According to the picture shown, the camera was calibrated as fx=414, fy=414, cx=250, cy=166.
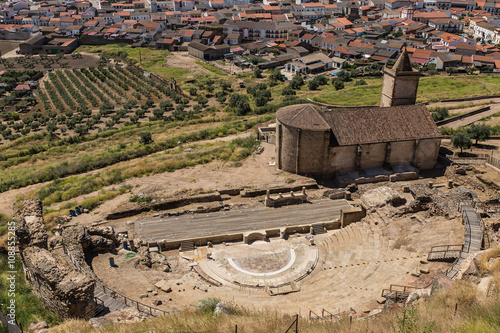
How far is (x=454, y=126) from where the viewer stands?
186ft

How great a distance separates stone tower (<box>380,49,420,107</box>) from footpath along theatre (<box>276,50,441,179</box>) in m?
4.36

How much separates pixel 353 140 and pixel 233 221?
15.4 metres

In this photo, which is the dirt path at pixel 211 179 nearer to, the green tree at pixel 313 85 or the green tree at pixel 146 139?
the green tree at pixel 146 139

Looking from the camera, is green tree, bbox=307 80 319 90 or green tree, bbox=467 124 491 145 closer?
green tree, bbox=467 124 491 145

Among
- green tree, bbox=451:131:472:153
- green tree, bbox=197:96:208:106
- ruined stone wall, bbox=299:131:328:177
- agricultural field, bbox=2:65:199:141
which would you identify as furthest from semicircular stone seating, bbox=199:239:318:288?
green tree, bbox=197:96:208:106

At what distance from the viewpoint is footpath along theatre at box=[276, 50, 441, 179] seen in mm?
41156

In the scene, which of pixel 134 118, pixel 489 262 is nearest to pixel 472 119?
pixel 489 262

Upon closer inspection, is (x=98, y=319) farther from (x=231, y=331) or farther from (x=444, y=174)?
(x=444, y=174)

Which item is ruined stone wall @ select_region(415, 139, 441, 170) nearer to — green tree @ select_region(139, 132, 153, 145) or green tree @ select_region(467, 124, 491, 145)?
green tree @ select_region(467, 124, 491, 145)

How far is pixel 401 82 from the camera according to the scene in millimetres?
47656

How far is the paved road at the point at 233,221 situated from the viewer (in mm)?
32969

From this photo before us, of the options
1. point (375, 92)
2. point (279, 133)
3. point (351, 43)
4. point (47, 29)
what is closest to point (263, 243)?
point (279, 133)

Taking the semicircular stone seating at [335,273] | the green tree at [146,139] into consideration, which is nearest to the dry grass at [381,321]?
the semicircular stone seating at [335,273]

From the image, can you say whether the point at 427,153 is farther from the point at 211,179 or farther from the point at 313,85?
the point at 313,85
